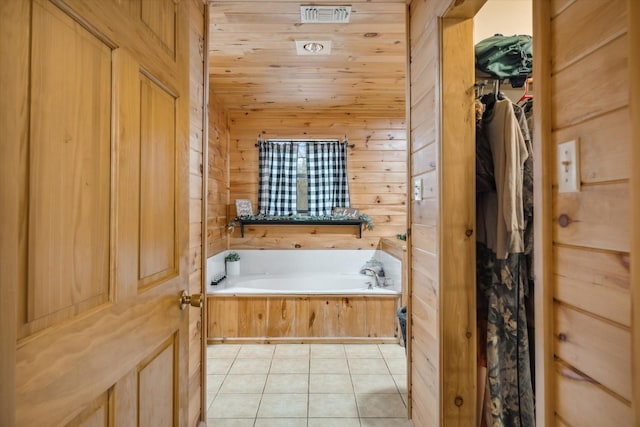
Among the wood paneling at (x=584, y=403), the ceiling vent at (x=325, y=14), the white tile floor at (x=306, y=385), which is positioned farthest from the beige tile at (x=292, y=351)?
the ceiling vent at (x=325, y=14)

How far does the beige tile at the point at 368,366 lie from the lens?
2.51 meters

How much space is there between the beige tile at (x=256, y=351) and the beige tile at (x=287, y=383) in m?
0.36

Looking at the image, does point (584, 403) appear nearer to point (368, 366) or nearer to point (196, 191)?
point (196, 191)

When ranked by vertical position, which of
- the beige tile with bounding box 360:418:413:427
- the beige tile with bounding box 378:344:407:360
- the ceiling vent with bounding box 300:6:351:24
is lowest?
the beige tile with bounding box 360:418:413:427

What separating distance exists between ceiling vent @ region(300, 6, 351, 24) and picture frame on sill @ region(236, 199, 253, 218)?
2.30m

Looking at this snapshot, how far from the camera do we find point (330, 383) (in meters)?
2.33

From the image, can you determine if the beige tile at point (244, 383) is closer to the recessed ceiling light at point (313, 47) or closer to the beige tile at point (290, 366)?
the beige tile at point (290, 366)

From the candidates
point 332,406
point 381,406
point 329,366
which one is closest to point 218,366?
point 329,366

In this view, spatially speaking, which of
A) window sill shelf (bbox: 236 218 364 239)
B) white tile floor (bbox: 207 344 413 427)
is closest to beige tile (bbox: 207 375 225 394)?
white tile floor (bbox: 207 344 413 427)

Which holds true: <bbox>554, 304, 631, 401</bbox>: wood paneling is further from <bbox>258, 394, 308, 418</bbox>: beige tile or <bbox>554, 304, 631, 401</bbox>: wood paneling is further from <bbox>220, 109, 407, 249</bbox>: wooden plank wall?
<bbox>220, 109, 407, 249</bbox>: wooden plank wall

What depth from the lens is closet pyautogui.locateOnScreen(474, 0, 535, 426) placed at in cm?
133

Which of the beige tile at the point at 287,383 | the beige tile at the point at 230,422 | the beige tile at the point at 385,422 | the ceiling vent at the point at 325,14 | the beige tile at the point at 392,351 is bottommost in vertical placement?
the beige tile at the point at 385,422

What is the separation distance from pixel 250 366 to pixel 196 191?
161 centimetres

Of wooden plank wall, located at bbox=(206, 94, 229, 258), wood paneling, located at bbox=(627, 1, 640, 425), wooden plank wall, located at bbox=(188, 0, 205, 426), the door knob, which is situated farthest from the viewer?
wooden plank wall, located at bbox=(206, 94, 229, 258)
